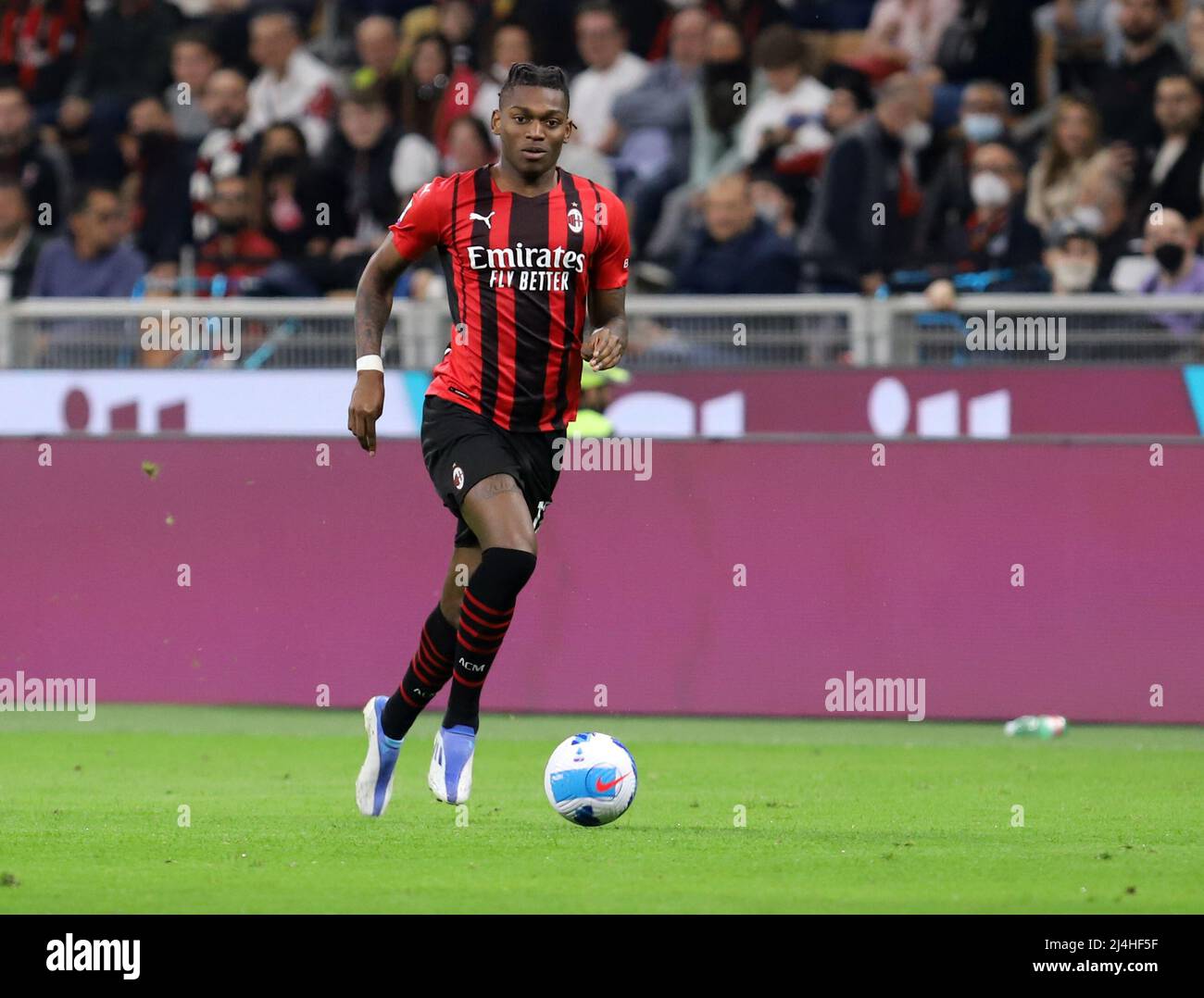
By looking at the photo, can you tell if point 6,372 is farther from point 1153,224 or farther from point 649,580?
point 1153,224

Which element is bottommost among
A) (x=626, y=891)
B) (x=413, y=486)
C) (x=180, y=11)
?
(x=626, y=891)

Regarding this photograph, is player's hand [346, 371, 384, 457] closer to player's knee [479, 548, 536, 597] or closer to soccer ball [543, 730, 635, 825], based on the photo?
player's knee [479, 548, 536, 597]

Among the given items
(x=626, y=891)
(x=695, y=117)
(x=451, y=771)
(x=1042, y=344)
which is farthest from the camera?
(x=695, y=117)

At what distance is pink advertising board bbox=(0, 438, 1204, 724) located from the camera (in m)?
11.7

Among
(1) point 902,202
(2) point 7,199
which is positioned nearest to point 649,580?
(1) point 902,202

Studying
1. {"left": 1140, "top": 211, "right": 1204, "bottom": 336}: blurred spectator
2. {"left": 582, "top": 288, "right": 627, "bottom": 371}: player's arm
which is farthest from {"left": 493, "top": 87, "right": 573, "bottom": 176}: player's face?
{"left": 1140, "top": 211, "right": 1204, "bottom": 336}: blurred spectator

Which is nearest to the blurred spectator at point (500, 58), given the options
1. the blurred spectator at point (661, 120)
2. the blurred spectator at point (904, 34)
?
the blurred spectator at point (661, 120)

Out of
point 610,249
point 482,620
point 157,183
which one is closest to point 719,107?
point 157,183

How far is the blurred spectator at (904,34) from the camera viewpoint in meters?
16.6

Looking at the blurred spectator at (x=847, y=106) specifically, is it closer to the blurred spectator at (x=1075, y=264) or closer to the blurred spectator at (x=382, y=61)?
the blurred spectator at (x=1075, y=264)

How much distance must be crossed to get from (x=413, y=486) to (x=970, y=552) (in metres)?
2.88

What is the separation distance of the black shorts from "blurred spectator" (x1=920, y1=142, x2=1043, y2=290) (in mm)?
6611

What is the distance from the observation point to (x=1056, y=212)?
15.1 metres

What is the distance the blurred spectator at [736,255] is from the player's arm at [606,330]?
6.53m
